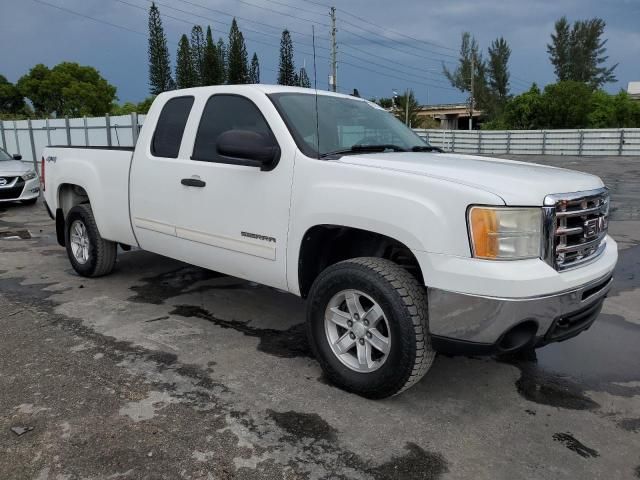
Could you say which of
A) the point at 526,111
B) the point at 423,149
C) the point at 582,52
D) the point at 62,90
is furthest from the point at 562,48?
the point at 423,149

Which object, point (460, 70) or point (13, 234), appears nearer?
point (13, 234)

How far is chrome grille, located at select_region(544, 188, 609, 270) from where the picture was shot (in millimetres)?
2900

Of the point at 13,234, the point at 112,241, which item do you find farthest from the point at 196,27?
the point at 112,241

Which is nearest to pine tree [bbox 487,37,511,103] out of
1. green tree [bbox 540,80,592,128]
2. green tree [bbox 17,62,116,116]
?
green tree [bbox 540,80,592,128]

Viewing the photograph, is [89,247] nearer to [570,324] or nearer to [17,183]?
[570,324]

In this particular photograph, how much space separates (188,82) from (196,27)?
5.92 metres

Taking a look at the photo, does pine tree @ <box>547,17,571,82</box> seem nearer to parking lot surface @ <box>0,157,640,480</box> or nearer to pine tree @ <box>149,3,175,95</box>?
pine tree @ <box>149,3,175,95</box>

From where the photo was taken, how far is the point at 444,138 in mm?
38594

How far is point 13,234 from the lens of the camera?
8.93 metres

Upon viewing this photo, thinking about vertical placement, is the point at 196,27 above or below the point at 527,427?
above

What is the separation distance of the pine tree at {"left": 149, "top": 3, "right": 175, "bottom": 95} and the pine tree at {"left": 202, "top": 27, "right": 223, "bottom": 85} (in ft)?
12.8

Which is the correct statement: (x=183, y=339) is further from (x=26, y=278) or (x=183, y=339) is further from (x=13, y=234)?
(x=13, y=234)

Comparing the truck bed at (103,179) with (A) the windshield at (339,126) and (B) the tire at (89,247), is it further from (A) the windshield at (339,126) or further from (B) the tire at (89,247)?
(A) the windshield at (339,126)

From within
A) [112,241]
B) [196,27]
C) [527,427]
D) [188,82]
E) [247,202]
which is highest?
[196,27]
